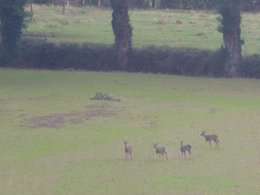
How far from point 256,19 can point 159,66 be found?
2468cm

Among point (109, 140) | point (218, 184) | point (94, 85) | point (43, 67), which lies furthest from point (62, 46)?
point (218, 184)

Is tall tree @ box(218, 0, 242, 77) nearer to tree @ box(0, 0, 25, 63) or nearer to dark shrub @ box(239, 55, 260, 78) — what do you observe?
Result: dark shrub @ box(239, 55, 260, 78)

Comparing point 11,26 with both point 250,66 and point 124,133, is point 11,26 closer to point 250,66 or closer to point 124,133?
point 250,66

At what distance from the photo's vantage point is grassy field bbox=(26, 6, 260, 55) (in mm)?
48688

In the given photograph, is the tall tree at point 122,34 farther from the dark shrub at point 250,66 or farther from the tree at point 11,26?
the dark shrub at point 250,66

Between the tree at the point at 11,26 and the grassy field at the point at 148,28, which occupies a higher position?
the tree at the point at 11,26

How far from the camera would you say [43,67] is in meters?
44.5

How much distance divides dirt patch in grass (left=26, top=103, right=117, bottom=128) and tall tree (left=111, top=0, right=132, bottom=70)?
13117mm

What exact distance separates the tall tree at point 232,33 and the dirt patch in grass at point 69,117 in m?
12.0

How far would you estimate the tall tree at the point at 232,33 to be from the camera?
41.0m

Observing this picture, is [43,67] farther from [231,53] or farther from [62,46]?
[231,53]

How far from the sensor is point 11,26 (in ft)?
145

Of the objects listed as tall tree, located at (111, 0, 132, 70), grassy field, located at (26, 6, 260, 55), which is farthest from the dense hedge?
grassy field, located at (26, 6, 260, 55)

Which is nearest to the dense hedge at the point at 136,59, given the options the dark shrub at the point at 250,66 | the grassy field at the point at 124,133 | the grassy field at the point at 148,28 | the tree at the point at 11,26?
the dark shrub at the point at 250,66
